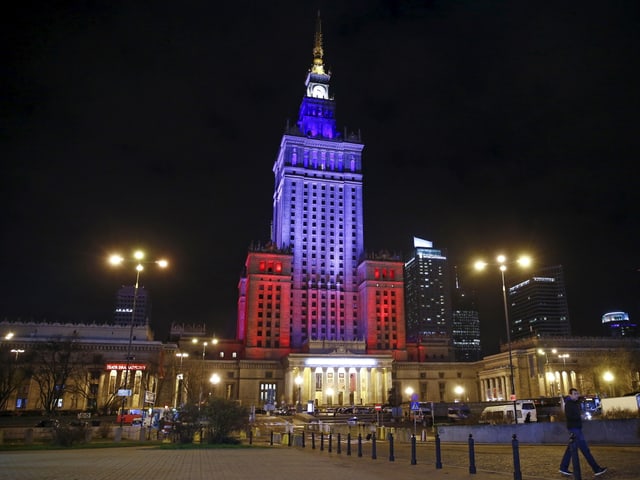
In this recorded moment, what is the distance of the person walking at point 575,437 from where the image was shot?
12828mm

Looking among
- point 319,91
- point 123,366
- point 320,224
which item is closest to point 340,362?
point 320,224

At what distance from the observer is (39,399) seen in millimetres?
87938

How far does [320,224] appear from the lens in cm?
12812

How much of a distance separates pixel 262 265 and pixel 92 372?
43031mm

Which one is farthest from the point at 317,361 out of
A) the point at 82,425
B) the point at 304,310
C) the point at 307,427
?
the point at 82,425

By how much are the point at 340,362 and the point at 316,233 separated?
35377 mm

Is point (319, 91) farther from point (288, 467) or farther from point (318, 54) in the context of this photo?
point (288, 467)

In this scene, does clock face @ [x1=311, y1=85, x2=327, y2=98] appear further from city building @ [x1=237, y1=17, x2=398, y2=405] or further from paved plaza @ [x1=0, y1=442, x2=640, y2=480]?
paved plaza @ [x1=0, y1=442, x2=640, y2=480]

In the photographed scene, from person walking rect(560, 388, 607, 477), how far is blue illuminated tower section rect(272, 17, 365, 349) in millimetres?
104014

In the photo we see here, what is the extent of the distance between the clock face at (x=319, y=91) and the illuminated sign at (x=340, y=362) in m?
81.9

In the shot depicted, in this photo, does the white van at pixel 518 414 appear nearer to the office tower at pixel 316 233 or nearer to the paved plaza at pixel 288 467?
the paved plaza at pixel 288 467

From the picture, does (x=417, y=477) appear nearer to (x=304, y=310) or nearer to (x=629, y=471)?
(x=629, y=471)

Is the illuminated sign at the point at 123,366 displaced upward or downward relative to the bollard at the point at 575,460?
upward

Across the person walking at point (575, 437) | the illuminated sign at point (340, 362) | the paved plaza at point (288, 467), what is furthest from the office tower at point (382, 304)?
the person walking at point (575, 437)
